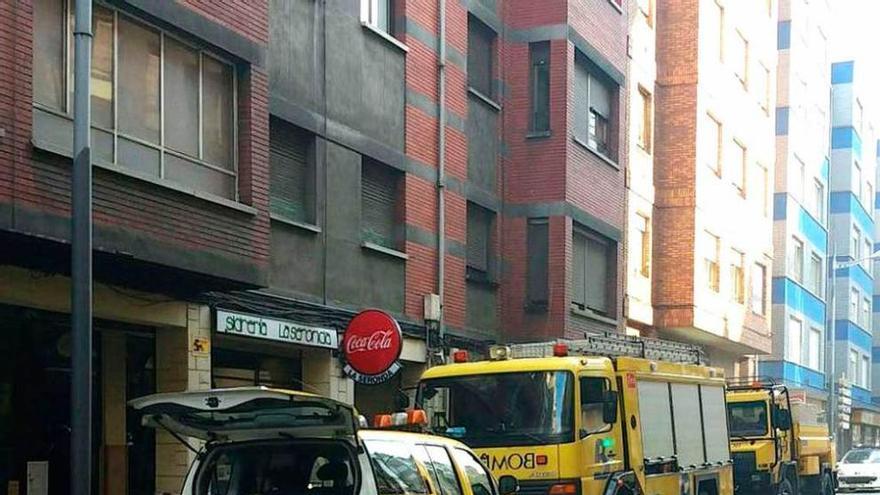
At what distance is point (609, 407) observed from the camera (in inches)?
513

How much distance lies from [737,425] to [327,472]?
48.1 ft

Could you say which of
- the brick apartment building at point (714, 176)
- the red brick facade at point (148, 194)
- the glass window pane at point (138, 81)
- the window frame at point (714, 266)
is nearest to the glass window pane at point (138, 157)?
the glass window pane at point (138, 81)

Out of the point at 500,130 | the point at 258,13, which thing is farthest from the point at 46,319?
the point at 500,130

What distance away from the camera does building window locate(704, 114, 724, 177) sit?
3189 cm

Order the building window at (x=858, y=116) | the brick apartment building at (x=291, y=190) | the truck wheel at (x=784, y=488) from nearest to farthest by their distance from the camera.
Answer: the brick apartment building at (x=291, y=190) → the truck wheel at (x=784, y=488) → the building window at (x=858, y=116)

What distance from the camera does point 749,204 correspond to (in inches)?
1441

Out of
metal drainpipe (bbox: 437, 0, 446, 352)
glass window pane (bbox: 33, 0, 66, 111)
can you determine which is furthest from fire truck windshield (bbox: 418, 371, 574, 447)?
metal drainpipe (bbox: 437, 0, 446, 352)

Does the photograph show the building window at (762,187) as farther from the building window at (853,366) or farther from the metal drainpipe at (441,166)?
the building window at (853,366)

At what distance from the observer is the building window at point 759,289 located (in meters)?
37.3

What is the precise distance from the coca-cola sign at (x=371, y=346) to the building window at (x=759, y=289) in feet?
78.1

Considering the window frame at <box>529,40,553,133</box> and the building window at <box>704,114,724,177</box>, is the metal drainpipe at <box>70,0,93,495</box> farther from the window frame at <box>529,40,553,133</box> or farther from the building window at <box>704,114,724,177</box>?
the building window at <box>704,114,724,177</box>

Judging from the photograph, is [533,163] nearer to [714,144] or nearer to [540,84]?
[540,84]

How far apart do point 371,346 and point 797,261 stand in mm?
34592

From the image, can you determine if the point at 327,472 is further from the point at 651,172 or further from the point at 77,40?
the point at 651,172
